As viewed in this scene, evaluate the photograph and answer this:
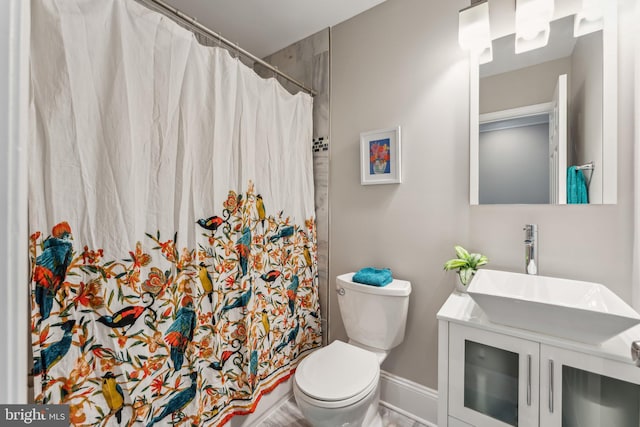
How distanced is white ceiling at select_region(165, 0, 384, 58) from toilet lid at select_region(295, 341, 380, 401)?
2.05 m

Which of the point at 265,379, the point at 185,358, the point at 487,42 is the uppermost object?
the point at 487,42

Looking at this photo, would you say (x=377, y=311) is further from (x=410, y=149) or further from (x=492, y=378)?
(x=410, y=149)

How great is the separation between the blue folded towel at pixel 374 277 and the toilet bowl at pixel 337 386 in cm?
36

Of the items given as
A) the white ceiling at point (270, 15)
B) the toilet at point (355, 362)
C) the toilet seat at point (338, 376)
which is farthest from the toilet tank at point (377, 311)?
the white ceiling at point (270, 15)

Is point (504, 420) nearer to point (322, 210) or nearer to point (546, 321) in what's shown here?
point (546, 321)

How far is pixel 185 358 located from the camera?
1.18 m

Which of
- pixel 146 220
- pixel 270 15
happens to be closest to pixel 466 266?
pixel 146 220

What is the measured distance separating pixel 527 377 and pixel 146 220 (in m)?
1.51

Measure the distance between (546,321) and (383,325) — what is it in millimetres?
766

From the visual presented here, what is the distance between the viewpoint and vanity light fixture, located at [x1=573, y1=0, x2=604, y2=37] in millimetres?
1153

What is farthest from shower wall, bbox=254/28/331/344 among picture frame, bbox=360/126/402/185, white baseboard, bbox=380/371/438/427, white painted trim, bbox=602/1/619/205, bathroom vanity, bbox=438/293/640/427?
white painted trim, bbox=602/1/619/205

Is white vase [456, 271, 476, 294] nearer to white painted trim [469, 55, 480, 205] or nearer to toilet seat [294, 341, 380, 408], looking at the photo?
white painted trim [469, 55, 480, 205]

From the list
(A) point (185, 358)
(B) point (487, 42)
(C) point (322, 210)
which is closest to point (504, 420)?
(A) point (185, 358)

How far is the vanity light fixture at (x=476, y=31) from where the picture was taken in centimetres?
136
